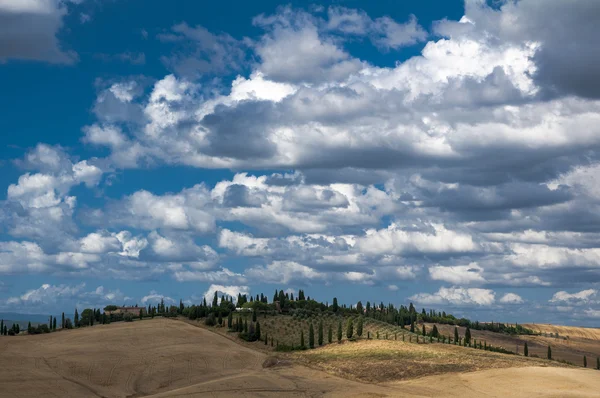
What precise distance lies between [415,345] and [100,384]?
191 feet

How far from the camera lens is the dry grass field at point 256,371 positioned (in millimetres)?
85562

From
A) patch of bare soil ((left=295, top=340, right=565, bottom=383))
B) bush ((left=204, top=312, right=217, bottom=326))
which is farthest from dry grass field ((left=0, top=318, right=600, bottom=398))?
bush ((left=204, top=312, right=217, bottom=326))

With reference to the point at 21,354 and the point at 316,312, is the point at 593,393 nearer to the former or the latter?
the point at 21,354

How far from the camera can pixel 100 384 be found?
94625mm

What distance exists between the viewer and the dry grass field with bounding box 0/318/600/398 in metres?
85.6

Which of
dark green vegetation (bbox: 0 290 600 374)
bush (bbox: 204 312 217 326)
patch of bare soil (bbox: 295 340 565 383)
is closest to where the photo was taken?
patch of bare soil (bbox: 295 340 565 383)

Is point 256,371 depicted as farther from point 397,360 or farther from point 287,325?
point 287,325

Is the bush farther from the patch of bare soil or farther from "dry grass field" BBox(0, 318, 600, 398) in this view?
the patch of bare soil

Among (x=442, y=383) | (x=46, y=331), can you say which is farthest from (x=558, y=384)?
(x=46, y=331)

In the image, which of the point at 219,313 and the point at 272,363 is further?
the point at 219,313

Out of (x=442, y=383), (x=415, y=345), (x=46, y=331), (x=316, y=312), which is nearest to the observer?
(x=442, y=383)

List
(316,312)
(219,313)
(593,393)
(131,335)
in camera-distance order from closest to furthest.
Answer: (593,393)
(131,335)
(219,313)
(316,312)

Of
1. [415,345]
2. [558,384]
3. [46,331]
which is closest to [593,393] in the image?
[558,384]

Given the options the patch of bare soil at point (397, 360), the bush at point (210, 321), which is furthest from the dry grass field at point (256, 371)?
the bush at point (210, 321)
